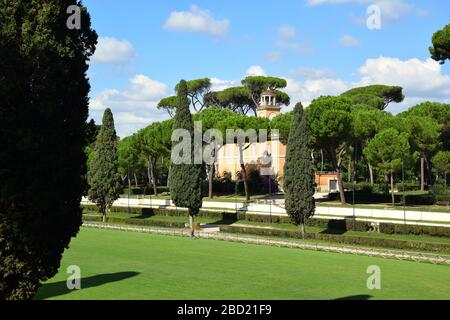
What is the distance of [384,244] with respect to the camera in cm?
3322

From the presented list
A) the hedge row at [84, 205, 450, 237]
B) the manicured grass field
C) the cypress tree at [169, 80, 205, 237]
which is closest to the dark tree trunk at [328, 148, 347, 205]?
the hedge row at [84, 205, 450, 237]

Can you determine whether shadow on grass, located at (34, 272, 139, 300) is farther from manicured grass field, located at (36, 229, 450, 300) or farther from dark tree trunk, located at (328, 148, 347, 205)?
dark tree trunk, located at (328, 148, 347, 205)

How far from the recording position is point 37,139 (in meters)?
14.0

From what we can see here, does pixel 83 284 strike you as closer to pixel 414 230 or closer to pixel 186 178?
pixel 414 230

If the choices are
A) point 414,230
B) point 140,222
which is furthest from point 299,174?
point 140,222

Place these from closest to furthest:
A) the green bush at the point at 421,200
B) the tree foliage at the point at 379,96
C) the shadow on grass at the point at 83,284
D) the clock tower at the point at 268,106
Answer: the shadow on grass at the point at 83,284 → the green bush at the point at 421,200 → the clock tower at the point at 268,106 → the tree foliage at the point at 379,96

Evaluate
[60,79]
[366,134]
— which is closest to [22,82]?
[60,79]

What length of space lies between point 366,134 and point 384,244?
102ft

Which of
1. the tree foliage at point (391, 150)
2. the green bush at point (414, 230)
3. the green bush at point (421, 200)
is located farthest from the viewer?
the green bush at point (421, 200)

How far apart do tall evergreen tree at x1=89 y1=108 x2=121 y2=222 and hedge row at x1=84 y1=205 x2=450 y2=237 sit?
5292mm

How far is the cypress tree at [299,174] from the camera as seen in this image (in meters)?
38.2

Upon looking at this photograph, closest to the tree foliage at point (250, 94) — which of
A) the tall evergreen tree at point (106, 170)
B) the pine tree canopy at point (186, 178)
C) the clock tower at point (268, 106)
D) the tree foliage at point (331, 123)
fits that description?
the clock tower at point (268, 106)

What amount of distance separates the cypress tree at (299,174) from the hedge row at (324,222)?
3.99m

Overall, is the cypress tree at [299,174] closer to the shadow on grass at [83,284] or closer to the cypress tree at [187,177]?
→ the cypress tree at [187,177]
